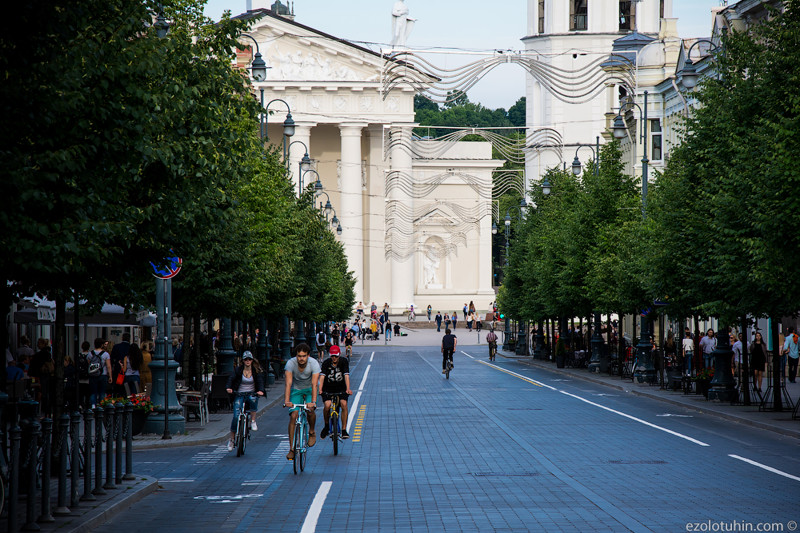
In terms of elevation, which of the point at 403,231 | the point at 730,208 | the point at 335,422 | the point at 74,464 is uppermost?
the point at 403,231

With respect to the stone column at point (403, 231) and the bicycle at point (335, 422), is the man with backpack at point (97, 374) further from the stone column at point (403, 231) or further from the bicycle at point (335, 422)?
the stone column at point (403, 231)

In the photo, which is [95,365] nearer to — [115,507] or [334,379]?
[334,379]

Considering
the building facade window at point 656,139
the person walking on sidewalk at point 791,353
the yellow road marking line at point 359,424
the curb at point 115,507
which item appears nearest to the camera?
the curb at point 115,507

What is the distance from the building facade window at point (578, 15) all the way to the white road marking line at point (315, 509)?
8065 cm

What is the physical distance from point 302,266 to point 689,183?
2052cm

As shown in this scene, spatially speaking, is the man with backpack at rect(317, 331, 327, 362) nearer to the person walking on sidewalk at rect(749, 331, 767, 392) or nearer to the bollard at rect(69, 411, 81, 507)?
the person walking on sidewalk at rect(749, 331, 767, 392)

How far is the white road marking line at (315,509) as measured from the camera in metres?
11.7

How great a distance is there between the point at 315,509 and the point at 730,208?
1407cm

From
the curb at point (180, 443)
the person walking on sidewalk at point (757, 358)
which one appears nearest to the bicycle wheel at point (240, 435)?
the curb at point (180, 443)

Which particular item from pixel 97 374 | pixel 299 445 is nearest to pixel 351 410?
pixel 97 374

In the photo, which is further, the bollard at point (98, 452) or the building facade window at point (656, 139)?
the building facade window at point (656, 139)

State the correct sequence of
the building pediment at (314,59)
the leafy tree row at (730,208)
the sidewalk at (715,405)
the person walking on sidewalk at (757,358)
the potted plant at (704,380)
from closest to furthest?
the leafy tree row at (730,208) → the sidewalk at (715,405) → the potted plant at (704,380) → the person walking on sidewalk at (757,358) → the building pediment at (314,59)

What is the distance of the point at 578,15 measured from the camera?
91812mm
